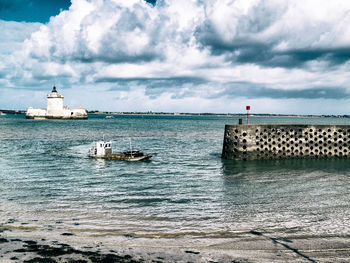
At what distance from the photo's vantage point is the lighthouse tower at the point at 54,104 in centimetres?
15875

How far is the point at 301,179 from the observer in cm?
2386

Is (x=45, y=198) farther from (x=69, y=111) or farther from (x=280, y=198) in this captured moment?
(x=69, y=111)

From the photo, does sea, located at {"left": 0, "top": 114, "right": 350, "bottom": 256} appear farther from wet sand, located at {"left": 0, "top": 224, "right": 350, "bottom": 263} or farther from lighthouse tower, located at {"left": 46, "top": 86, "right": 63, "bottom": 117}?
lighthouse tower, located at {"left": 46, "top": 86, "right": 63, "bottom": 117}

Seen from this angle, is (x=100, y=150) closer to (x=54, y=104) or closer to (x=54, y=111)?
(x=54, y=104)

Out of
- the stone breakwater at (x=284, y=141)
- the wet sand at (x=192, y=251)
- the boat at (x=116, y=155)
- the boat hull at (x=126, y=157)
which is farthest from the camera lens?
the boat at (x=116, y=155)

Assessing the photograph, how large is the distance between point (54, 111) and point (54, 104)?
168 inches

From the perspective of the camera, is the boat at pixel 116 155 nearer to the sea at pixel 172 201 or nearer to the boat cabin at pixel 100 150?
the boat cabin at pixel 100 150

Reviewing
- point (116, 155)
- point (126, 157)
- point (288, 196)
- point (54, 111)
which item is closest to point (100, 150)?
point (116, 155)

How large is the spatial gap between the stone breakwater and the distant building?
461ft

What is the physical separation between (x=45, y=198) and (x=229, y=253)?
11.7 metres

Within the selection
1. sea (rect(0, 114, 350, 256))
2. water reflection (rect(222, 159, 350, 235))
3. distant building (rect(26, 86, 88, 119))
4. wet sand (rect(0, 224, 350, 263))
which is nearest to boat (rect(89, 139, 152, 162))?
sea (rect(0, 114, 350, 256))

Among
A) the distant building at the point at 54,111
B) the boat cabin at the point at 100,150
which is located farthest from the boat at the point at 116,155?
the distant building at the point at 54,111

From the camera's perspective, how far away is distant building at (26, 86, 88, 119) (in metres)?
160

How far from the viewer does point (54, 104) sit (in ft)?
541
